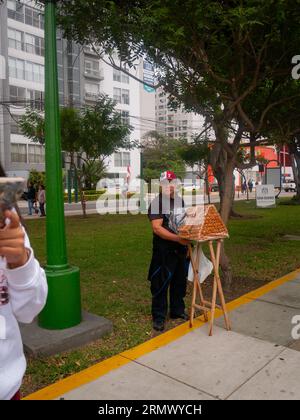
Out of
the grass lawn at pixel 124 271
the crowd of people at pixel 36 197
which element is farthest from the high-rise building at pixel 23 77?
the grass lawn at pixel 124 271

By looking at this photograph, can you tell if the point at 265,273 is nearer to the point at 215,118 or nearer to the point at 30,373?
the point at 215,118

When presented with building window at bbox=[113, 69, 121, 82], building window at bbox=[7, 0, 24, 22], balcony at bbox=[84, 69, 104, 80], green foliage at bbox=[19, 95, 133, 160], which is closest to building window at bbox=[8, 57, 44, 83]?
building window at bbox=[7, 0, 24, 22]

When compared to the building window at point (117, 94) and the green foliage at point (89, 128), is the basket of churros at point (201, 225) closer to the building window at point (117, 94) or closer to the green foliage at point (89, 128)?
the green foliage at point (89, 128)

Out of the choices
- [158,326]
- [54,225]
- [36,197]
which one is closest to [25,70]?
[36,197]

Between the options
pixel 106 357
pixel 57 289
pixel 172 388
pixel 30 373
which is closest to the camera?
Answer: pixel 172 388

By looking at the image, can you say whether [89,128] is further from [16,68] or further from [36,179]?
[16,68]

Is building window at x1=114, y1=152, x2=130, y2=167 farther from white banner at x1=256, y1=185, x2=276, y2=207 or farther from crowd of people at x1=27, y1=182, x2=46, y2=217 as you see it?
white banner at x1=256, y1=185, x2=276, y2=207

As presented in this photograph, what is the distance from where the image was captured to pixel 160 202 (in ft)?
14.4

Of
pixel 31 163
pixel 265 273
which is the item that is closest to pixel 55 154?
pixel 265 273

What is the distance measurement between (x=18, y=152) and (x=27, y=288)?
43215mm

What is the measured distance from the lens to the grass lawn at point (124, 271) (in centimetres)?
382

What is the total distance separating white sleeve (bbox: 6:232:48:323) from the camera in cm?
155

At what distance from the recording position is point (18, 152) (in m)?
42.2

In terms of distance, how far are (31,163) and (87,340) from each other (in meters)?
41.3
